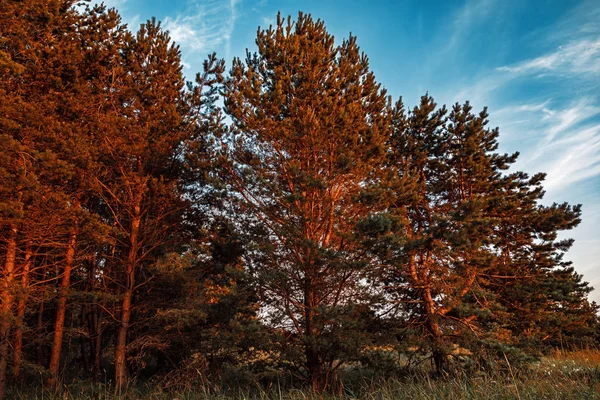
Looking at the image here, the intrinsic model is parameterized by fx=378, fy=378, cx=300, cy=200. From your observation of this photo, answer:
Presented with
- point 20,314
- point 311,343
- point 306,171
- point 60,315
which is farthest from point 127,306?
point 306,171

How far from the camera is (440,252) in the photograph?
1230cm

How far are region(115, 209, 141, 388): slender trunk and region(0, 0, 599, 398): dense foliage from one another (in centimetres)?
8

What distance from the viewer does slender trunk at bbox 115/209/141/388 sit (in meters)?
11.8

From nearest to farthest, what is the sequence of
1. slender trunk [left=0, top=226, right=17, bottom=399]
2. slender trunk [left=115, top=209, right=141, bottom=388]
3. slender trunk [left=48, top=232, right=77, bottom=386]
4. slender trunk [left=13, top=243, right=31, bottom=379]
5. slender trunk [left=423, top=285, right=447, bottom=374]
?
slender trunk [left=0, top=226, right=17, bottom=399] < slender trunk [left=13, top=243, right=31, bottom=379] < slender trunk [left=423, top=285, right=447, bottom=374] < slender trunk [left=48, top=232, right=77, bottom=386] < slender trunk [left=115, top=209, right=141, bottom=388]

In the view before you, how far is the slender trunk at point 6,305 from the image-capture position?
992 centimetres

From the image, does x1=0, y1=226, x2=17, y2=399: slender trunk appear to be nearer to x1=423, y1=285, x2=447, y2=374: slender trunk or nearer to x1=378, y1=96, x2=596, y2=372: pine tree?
x1=378, y1=96, x2=596, y2=372: pine tree

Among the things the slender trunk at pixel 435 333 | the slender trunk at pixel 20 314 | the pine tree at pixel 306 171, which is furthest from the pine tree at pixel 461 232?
the slender trunk at pixel 20 314

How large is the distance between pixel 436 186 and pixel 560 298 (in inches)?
226

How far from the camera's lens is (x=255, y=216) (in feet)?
39.0

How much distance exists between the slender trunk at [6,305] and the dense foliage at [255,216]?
0.06m

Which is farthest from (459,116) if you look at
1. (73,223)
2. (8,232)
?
(8,232)

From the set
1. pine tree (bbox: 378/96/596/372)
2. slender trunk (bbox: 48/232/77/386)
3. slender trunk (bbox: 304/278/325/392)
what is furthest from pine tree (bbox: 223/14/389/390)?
slender trunk (bbox: 48/232/77/386)

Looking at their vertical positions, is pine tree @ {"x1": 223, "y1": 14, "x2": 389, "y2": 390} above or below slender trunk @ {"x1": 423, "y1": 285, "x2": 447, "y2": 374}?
above

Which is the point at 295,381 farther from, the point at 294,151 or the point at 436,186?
the point at 436,186
